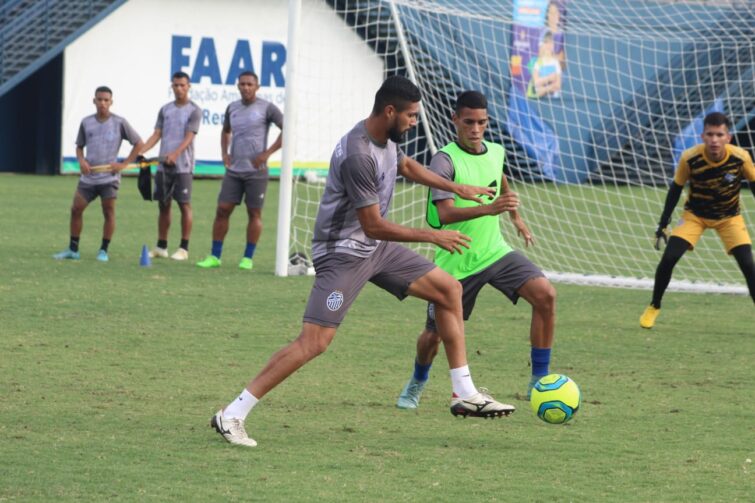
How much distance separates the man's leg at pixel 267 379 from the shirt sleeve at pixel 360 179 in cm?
64

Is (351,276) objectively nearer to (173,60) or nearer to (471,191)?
(471,191)

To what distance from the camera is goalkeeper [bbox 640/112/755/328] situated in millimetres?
10164

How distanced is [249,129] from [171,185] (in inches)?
45.2

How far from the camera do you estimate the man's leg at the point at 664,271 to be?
34.4 feet

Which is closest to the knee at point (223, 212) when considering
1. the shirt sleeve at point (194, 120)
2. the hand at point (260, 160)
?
the hand at point (260, 160)

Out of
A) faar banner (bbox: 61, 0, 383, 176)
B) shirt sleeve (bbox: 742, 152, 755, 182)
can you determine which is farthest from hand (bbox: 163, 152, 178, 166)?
faar banner (bbox: 61, 0, 383, 176)

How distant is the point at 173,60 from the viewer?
88.0 ft

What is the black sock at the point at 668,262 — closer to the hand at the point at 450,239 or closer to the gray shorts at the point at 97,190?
the hand at the point at 450,239

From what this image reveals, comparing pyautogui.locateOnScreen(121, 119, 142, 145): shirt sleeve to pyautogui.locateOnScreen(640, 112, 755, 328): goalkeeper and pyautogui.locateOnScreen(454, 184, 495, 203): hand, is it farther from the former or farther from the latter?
pyautogui.locateOnScreen(454, 184, 495, 203): hand

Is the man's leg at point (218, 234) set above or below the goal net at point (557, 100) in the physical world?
below

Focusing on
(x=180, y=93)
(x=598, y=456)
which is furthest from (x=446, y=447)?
(x=180, y=93)

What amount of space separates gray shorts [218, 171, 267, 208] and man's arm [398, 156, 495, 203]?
732 centimetres

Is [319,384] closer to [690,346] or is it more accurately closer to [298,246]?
[690,346]

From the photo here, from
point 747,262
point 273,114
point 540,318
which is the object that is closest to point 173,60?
point 273,114
